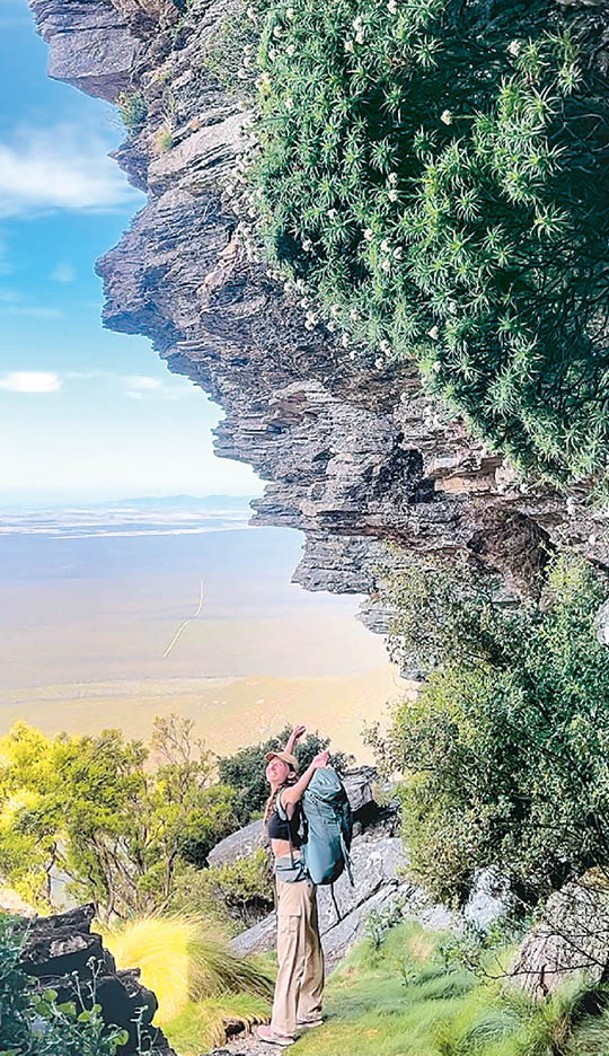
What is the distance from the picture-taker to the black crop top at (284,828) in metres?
3.50

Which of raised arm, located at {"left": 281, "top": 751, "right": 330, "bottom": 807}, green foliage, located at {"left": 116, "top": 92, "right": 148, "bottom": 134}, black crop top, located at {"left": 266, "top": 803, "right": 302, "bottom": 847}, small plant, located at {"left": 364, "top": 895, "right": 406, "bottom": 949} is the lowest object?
small plant, located at {"left": 364, "top": 895, "right": 406, "bottom": 949}

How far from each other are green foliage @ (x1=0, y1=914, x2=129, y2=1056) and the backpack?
1.46m

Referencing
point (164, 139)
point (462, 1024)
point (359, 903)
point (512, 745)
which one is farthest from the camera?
point (164, 139)

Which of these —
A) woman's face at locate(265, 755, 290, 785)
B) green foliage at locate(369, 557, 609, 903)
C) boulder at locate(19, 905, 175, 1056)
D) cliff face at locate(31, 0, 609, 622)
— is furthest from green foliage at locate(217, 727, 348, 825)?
boulder at locate(19, 905, 175, 1056)

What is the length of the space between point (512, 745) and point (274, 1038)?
1.72 m

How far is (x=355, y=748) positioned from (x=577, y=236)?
30.6ft

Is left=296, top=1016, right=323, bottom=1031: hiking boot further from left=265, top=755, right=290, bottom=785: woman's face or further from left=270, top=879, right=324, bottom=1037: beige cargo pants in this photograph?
left=265, top=755, right=290, bottom=785: woman's face

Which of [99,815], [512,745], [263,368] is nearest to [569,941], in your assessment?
[512,745]

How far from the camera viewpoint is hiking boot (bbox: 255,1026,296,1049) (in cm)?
347

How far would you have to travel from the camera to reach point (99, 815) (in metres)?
6.37

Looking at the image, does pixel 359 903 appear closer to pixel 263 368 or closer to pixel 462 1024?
pixel 462 1024

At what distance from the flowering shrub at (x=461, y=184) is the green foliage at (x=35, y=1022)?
92.9 inches

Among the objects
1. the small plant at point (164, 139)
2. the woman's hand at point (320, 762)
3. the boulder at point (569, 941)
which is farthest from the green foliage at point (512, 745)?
the small plant at point (164, 139)

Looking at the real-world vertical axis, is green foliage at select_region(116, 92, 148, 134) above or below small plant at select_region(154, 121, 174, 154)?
above
